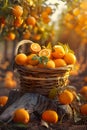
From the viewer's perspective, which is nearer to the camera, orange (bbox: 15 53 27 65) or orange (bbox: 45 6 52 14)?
orange (bbox: 15 53 27 65)

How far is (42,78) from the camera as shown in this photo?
415 cm

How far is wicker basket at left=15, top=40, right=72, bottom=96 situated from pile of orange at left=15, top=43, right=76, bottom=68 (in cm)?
5

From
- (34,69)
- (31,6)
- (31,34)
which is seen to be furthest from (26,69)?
(31,34)

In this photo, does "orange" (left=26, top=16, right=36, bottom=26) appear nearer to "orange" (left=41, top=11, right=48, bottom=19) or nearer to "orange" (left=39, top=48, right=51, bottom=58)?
"orange" (left=41, top=11, right=48, bottom=19)

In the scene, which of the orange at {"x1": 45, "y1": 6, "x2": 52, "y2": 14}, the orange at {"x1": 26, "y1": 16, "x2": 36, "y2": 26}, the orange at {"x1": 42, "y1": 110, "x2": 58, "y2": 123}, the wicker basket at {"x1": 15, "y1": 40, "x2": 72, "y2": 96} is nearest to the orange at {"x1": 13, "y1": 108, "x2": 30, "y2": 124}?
the orange at {"x1": 42, "y1": 110, "x2": 58, "y2": 123}

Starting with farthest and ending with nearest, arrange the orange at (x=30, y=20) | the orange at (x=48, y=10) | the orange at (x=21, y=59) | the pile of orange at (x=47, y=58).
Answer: the orange at (x=48, y=10)
the orange at (x=30, y=20)
the orange at (x=21, y=59)
the pile of orange at (x=47, y=58)

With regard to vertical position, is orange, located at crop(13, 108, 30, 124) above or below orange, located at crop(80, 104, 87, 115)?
below

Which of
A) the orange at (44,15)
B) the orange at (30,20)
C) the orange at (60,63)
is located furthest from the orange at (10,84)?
the orange at (60,63)

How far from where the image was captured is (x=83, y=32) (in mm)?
8633

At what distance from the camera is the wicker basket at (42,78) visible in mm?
4125

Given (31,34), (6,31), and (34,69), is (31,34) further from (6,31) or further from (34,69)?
(34,69)

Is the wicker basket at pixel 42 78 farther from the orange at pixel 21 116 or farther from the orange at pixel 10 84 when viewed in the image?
the orange at pixel 10 84

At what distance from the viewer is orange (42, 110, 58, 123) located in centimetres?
399

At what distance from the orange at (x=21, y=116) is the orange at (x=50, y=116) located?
177mm
